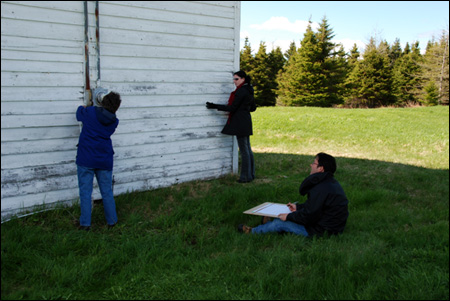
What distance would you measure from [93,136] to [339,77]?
34.2m

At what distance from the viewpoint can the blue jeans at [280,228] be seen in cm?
468

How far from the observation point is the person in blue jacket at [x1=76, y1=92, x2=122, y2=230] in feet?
16.1

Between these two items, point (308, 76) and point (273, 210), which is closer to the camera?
point (273, 210)

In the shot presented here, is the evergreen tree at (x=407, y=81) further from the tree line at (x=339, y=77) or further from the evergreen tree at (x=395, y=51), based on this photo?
the evergreen tree at (x=395, y=51)

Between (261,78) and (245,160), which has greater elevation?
(261,78)

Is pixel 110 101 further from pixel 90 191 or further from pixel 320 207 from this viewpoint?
pixel 320 207

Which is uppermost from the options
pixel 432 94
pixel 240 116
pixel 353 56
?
pixel 353 56

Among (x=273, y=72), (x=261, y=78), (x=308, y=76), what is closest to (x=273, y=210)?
(x=308, y=76)

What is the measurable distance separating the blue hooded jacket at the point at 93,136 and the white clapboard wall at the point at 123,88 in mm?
677

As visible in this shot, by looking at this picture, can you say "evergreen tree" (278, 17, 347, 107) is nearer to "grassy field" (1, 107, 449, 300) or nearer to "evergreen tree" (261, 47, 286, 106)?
"evergreen tree" (261, 47, 286, 106)

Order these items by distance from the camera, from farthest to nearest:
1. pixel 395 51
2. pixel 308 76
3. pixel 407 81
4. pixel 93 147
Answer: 1. pixel 395 51
2. pixel 407 81
3. pixel 308 76
4. pixel 93 147

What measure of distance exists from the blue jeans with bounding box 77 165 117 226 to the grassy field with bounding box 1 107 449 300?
195 millimetres

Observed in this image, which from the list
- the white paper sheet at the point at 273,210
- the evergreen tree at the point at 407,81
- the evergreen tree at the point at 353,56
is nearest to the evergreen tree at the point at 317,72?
the evergreen tree at the point at 407,81

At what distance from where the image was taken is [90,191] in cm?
504
